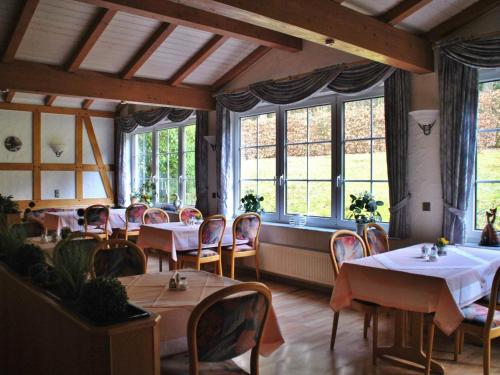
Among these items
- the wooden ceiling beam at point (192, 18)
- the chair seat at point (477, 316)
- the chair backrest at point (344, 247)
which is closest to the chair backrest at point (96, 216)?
the wooden ceiling beam at point (192, 18)

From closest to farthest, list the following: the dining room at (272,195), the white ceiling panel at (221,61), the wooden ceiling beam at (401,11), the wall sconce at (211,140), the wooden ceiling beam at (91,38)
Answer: the dining room at (272,195) → the wooden ceiling beam at (401,11) → the wooden ceiling beam at (91,38) → the white ceiling panel at (221,61) → the wall sconce at (211,140)

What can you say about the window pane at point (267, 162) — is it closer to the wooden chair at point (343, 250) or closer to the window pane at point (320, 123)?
the window pane at point (320, 123)

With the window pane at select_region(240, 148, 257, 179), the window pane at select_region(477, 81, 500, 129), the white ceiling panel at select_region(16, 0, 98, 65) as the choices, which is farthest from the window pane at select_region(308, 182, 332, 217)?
the white ceiling panel at select_region(16, 0, 98, 65)

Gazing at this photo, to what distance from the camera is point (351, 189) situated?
18.1ft

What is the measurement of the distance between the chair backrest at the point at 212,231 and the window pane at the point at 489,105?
296 cm

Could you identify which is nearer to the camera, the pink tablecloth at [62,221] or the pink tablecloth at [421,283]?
the pink tablecloth at [421,283]

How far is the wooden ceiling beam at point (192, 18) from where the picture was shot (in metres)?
4.44

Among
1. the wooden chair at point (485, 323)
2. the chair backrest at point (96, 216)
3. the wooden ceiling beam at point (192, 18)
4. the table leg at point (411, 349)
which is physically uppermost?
the wooden ceiling beam at point (192, 18)

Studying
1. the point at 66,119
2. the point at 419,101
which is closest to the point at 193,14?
the point at 419,101

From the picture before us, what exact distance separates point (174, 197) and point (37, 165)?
2.79 meters

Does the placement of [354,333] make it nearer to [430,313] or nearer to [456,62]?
[430,313]

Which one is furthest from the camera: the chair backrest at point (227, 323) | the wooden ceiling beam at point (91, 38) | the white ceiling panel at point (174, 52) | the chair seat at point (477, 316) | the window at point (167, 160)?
the window at point (167, 160)

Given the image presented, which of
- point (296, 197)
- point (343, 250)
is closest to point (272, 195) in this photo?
point (296, 197)

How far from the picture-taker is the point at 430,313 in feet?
10.3
